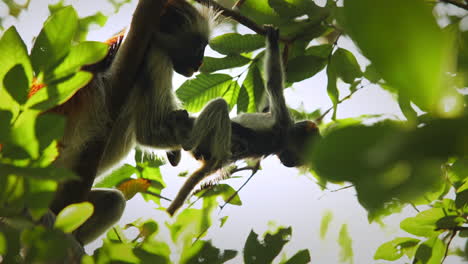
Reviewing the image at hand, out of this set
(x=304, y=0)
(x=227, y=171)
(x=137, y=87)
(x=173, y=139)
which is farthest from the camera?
(x=227, y=171)

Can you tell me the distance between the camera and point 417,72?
1.03ft

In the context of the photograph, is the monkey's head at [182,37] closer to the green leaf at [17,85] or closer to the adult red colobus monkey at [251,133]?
the adult red colobus monkey at [251,133]

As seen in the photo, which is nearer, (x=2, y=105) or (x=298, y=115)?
(x=2, y=105)

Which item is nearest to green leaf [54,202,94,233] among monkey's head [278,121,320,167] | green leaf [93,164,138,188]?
green leaf [93,164,138,188]

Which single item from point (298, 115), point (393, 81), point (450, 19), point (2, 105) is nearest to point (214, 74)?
point (298, 115)

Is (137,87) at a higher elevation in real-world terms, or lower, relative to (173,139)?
higher

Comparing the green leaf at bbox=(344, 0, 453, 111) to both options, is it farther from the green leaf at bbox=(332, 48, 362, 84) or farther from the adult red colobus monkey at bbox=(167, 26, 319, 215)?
the adult red colobus monkey at bbox=(167, 26, 319, 215)

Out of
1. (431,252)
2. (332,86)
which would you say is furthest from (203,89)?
(431,252)

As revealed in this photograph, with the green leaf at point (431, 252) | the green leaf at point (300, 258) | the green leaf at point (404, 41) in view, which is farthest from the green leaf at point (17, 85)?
the green leaf at point (431, 252)

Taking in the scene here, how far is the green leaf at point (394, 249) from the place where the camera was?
2297mm

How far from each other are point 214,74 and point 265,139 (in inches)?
34.4

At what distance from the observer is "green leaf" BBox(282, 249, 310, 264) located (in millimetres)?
1391

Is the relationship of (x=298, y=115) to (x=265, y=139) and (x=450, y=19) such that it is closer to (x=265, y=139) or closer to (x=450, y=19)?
(x=265, y=139)

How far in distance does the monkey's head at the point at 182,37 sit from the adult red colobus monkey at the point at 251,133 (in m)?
0.32
